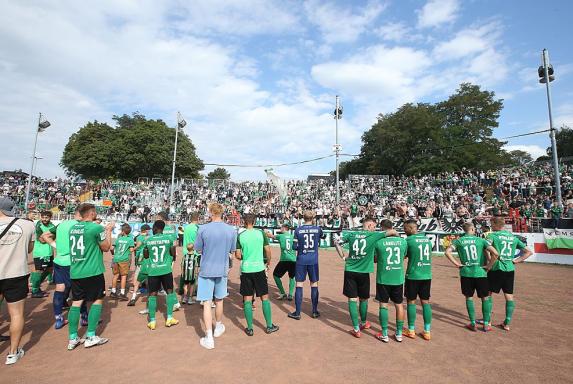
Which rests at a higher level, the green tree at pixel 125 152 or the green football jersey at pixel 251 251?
the green tree at pixel 125 152

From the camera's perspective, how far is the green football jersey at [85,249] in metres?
4.99

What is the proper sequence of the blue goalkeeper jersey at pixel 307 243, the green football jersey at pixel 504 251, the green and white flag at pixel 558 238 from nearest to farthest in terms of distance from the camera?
the green football jersey at pixel 504 251 < the blue goalkeeper jersey at pixel 307 243 < the green and white flag at pixel 558 238

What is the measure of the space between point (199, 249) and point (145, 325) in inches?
84.1

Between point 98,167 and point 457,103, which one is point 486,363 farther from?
point 98,167

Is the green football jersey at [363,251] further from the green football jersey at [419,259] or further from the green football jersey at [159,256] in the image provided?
the green football jersey at [159,256]

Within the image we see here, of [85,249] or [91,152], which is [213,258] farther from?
[91,152]

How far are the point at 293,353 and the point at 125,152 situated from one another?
48.0 metres

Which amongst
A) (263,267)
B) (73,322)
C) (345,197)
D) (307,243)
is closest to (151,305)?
(73,322)

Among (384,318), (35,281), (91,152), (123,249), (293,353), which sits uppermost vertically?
(91,152)

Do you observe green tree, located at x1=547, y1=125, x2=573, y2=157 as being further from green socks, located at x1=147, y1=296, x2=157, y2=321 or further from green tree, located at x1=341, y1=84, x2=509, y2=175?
green socks, located at x1=147, y1=296, x2=157, y2=321

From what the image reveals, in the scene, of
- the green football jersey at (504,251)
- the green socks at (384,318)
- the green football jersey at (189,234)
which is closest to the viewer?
the green socks at (384,318)

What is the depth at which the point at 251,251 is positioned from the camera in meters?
5.61

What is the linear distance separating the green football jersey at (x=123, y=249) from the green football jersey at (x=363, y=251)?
18.2ft

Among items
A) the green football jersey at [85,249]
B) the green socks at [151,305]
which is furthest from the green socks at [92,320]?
the green socks at [151,305]
